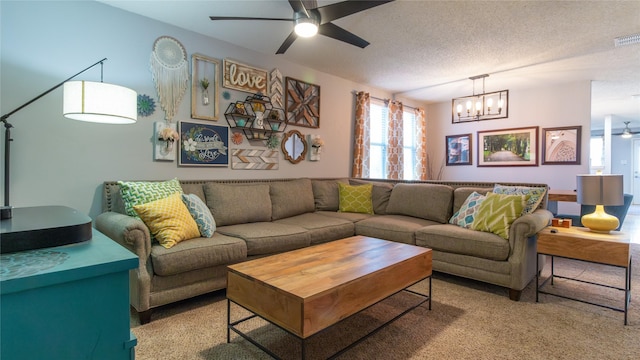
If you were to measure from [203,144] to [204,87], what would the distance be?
0.59 m

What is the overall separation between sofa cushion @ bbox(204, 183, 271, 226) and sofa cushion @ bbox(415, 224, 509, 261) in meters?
1.61

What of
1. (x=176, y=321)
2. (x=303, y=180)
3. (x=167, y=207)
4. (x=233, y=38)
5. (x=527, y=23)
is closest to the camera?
(x=176, y=321)

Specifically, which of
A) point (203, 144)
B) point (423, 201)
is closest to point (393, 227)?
point (423, 201)

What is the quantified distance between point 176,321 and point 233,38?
279 centimetres

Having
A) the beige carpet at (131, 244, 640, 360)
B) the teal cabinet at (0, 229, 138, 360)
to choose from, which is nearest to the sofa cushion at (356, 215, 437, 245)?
the beige carpet at (131, 244, 640, 360)

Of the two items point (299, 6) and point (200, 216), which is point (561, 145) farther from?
point (200, 216)

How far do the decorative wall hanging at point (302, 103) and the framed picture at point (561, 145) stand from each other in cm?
376

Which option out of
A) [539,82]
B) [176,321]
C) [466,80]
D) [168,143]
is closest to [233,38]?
[168,143]

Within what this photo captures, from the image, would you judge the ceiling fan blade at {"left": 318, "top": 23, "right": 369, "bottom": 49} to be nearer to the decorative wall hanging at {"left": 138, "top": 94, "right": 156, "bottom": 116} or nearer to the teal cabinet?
the decorative wall hanging at {"left": 138, "top": 94, "right": 156, "bottom": 116}

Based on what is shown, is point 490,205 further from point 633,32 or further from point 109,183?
point 109,183

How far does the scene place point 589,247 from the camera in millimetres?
2211

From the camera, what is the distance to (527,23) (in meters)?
2.96

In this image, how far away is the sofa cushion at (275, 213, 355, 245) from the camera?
3.10 meters

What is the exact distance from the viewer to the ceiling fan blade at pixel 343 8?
2.16 meters
